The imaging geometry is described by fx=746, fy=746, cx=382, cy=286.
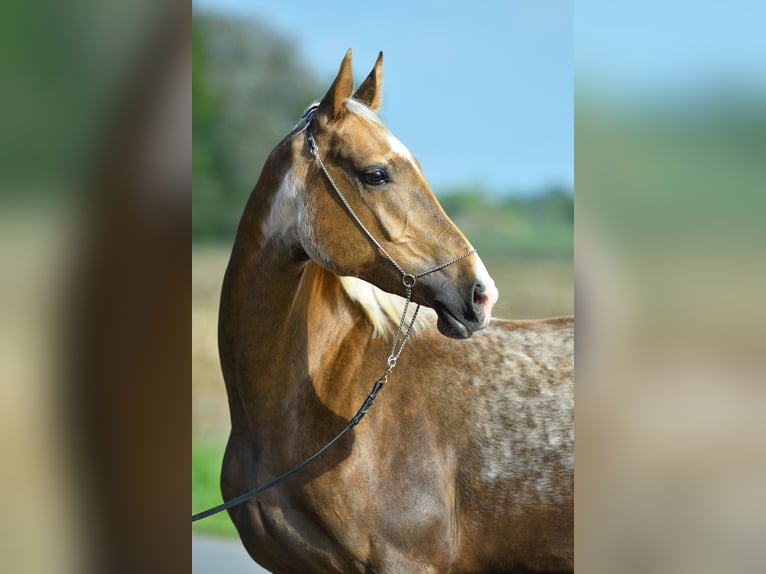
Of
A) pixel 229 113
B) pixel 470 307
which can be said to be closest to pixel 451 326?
pixel 470 307

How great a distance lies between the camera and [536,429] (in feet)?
7.12

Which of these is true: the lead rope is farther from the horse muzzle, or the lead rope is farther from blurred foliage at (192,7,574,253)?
blurred foliage at (192,7,574,253)

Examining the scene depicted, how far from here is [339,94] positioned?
1.82 m

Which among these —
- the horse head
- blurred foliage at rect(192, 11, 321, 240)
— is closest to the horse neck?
the horse head

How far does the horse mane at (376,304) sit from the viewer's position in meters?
2.12

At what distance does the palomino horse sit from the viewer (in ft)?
5.99

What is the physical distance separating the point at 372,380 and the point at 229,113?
3.12 meters

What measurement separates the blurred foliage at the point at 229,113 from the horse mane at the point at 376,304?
105 inches
